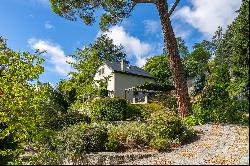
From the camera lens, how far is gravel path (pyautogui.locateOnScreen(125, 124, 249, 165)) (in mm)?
11492

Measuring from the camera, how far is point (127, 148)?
18094 millimetres

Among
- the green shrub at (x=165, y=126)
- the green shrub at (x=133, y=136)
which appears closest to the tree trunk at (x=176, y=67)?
the green shrub at (x=165, y=126)

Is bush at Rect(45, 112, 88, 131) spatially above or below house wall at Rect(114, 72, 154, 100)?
below

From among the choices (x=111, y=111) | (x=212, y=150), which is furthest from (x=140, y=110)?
(x=212, y=150)

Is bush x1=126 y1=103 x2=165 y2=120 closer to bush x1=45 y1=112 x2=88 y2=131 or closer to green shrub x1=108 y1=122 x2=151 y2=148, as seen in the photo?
bush x1=45 y1=112 x2=88 y2=131

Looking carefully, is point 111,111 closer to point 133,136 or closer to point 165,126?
point 165,126

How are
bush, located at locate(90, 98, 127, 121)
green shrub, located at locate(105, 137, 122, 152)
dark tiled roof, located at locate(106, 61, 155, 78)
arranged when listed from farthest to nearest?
dark tiled roof, located at locate(106, 61, 155, 78)
bush, located at locate(90, 98, 127, 121)
green shrub, located at locate(105, 137, 122, 152)

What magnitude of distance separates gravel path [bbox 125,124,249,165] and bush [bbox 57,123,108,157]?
3.43 metres

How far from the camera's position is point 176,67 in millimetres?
25969

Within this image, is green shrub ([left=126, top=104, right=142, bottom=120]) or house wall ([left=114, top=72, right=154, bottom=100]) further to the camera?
house wall ([left=114, top=72, right=154, bottom=100])

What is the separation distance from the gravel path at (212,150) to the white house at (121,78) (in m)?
35.1

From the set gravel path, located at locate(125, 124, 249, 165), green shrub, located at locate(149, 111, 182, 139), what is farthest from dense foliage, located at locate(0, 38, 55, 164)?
green shrub, located at locate(149, 111, 182, 139)

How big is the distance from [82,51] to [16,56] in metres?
15.8

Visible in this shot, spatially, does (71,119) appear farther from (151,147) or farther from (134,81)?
(134,81)
